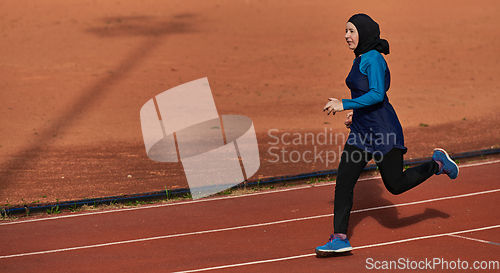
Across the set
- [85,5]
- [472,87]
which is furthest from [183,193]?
[85,5]

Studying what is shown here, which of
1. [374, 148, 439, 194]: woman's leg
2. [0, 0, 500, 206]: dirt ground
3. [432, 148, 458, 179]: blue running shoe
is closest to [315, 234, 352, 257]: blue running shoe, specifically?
[374, 148, 439, 194]: woman's leg

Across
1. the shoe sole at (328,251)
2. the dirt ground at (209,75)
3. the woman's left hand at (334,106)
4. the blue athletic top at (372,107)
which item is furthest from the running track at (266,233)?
the woman's left hand at (334,106)

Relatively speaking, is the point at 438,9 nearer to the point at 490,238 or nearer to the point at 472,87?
the point at 472,87

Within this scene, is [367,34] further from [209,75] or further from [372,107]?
[209,75]

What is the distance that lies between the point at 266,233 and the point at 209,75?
9.53m

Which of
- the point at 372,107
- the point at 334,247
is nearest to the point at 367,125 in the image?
the point at 372,107

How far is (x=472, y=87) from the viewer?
13406mm

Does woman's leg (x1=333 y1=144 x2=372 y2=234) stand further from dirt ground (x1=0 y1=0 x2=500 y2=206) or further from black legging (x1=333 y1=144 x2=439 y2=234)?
dirt ground (x1=0 y1=0 x2=500 y2=206)

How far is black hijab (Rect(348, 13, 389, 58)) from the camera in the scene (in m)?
4.43

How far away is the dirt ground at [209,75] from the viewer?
8445 mm

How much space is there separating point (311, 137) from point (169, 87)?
17.4 feet

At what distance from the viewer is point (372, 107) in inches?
181

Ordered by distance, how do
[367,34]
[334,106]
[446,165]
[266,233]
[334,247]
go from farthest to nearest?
[266,233]
[446,165]
[334,247]
[367,34]
[334,106]

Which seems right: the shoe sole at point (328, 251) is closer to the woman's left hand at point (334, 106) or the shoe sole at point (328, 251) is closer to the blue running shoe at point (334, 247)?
the blue running shoe at point (334, 247)
